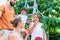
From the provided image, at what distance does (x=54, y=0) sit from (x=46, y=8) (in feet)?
0.40

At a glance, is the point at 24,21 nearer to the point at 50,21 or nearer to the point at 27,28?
the point at 27,28

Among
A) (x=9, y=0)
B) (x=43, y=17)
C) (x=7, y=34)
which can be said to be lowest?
(x=7, y=34)

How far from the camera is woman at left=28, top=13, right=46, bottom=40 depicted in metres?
2.46

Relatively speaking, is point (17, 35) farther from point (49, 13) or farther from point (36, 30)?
point (49, 13)

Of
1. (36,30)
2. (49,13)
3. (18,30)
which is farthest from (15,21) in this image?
(49,13)

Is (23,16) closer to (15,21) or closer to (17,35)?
(15,21)

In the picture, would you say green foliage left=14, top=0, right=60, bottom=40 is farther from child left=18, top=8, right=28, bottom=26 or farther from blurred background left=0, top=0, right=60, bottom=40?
child left=18, top=8, right=28, bottom=26

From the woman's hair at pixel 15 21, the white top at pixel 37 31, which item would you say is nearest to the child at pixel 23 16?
the woman's hair at pixel 15 21

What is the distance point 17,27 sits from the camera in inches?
99.0

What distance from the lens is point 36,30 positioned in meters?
2.48

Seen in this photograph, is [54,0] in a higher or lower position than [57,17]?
higher

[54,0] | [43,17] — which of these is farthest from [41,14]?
[54,0]

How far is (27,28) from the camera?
8.21 feet

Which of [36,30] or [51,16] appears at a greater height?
[51,16]
